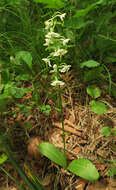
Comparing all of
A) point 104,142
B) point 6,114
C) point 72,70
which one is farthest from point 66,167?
point 72,70

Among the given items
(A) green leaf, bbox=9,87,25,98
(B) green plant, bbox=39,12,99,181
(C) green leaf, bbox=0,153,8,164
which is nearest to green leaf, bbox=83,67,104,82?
(B) green plant, bbox=39,12,99,181

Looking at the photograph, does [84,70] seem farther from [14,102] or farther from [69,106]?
[14,102]

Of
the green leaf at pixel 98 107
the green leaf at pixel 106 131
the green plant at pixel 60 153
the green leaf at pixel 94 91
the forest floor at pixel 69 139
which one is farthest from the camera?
the green leaf at pixel 94 91

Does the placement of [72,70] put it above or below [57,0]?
below

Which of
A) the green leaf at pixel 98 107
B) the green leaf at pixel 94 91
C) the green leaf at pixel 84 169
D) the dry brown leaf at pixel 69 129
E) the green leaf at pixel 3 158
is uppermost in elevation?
the green leaf at pixel 94 91

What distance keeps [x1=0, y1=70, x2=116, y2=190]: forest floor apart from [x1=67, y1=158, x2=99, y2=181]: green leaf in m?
0.07

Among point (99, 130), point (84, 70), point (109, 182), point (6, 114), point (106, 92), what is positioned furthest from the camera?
point (84, 70)

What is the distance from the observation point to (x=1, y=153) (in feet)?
4.20

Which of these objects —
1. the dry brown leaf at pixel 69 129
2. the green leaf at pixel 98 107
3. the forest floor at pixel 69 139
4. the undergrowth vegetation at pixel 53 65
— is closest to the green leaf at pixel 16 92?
the undergrowth vegetation at pixel 53 65

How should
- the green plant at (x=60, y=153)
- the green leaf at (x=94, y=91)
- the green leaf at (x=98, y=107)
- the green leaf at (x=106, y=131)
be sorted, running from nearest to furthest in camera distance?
the green plant at (x=60, y=153) → the green leaf at (x=106, y=131) → the green leaf at (x=98, y=107) → the green leaf at (x=94, y=91)

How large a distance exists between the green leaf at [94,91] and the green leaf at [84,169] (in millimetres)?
569

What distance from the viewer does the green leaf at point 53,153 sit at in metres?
1.22

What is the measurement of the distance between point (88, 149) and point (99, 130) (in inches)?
7.2

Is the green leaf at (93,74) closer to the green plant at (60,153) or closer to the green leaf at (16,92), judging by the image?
the green plant at (60,153)
